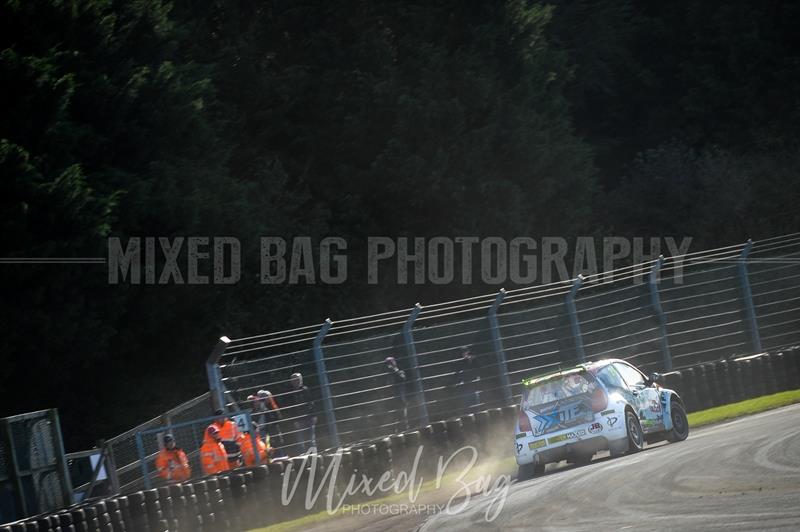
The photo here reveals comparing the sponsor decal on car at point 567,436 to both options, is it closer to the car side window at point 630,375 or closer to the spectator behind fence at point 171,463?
the car side window at point 630,375

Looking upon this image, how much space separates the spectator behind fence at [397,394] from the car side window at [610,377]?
3870 millimetres

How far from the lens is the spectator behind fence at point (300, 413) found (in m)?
16.1

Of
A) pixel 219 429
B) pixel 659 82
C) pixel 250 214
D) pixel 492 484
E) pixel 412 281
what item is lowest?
pixel 492 484

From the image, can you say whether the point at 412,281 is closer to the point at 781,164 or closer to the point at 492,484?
the point at 781,164

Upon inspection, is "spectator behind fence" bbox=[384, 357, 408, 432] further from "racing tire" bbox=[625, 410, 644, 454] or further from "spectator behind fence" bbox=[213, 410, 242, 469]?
"racing tire" bbox=[625, 410, 644, 454]

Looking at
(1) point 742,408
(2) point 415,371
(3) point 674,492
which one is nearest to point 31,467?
(2) point 415,371

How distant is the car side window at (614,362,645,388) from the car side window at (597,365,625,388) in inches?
5.6

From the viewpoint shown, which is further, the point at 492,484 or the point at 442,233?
the point at 442,233

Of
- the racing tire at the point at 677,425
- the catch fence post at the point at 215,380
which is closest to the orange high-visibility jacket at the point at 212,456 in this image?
the catch fence post at the point at 215,380

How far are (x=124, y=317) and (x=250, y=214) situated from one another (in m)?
4.47

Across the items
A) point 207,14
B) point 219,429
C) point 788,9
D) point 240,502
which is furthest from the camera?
point 788,9

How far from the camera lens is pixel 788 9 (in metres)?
44.0

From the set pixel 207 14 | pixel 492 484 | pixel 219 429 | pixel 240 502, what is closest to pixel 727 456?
pixel 492 484

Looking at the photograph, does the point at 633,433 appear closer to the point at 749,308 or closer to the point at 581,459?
the point at 581,459
